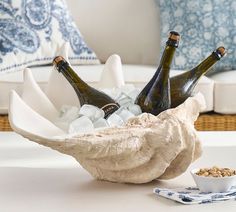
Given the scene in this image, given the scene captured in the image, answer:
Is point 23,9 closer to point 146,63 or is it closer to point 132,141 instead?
point 146,63

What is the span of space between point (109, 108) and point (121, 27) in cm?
169

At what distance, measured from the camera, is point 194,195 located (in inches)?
46.4

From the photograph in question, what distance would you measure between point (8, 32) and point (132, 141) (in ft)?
5.51

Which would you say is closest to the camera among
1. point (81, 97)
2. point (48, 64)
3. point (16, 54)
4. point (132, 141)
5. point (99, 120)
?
point (132, 141)

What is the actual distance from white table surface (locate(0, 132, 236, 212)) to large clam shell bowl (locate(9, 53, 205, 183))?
4cm

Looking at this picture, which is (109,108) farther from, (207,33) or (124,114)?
(207,33)

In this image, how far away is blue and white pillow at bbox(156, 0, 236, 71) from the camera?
288 cm

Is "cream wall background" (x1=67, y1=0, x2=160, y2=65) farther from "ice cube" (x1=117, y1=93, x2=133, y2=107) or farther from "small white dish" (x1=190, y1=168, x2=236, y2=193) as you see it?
"small white dish" (x1=190, y1=168, x2=236, y2=193)

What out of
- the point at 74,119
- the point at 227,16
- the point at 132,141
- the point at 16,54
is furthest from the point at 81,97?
the point at 227,16

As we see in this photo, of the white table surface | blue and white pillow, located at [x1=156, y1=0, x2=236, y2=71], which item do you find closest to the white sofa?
blue and white pillow, located at [x1=156, y1=0, x2=236, y2=71]

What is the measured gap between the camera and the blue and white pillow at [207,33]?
9.45 feet

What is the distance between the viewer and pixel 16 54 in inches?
108

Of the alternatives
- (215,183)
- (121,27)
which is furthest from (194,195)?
(121,27)

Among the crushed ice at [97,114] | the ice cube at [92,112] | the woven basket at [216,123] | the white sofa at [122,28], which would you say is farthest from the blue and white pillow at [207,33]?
the ice cube at [92,112]
